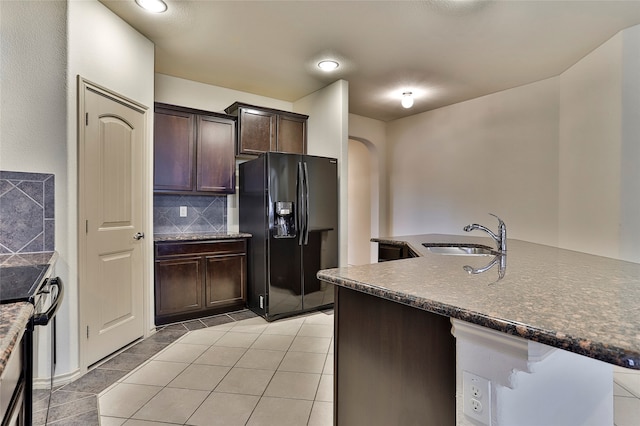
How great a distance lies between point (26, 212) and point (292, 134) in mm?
2750

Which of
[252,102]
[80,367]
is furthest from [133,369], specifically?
[252,102]

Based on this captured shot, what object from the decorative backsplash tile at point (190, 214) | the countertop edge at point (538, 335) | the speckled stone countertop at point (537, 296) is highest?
the decorative backsplash tile at point (190, 214)

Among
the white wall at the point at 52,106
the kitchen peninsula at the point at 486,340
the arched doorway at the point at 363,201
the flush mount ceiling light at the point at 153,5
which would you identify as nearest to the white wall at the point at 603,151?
the kitchen peninsula at the point at 486,340

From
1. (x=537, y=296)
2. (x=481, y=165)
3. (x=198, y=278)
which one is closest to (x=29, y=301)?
(x=537, y=296)

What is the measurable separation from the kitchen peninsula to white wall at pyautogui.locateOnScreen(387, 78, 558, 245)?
274 centimetres

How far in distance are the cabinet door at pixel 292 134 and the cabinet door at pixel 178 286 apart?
1720mm

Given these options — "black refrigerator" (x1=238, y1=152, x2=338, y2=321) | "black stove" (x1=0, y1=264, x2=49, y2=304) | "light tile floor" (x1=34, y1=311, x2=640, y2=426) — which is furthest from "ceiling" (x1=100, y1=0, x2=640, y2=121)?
"light tile floor" (x1=34, y1=311, x2=640, y2=426)

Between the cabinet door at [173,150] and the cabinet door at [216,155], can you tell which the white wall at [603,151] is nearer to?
the cabinet door at [216,155]

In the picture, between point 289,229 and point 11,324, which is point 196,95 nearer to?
point 289,229

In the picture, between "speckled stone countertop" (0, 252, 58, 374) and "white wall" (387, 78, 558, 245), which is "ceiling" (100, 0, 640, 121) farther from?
"speckled stone countertop" (0, 252, 58, 374)

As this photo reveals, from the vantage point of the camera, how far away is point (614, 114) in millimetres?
2830

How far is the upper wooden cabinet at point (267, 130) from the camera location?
3.72m

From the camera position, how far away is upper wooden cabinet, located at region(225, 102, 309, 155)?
12.2 ft

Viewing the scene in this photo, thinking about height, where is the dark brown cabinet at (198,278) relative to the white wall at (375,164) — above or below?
below
